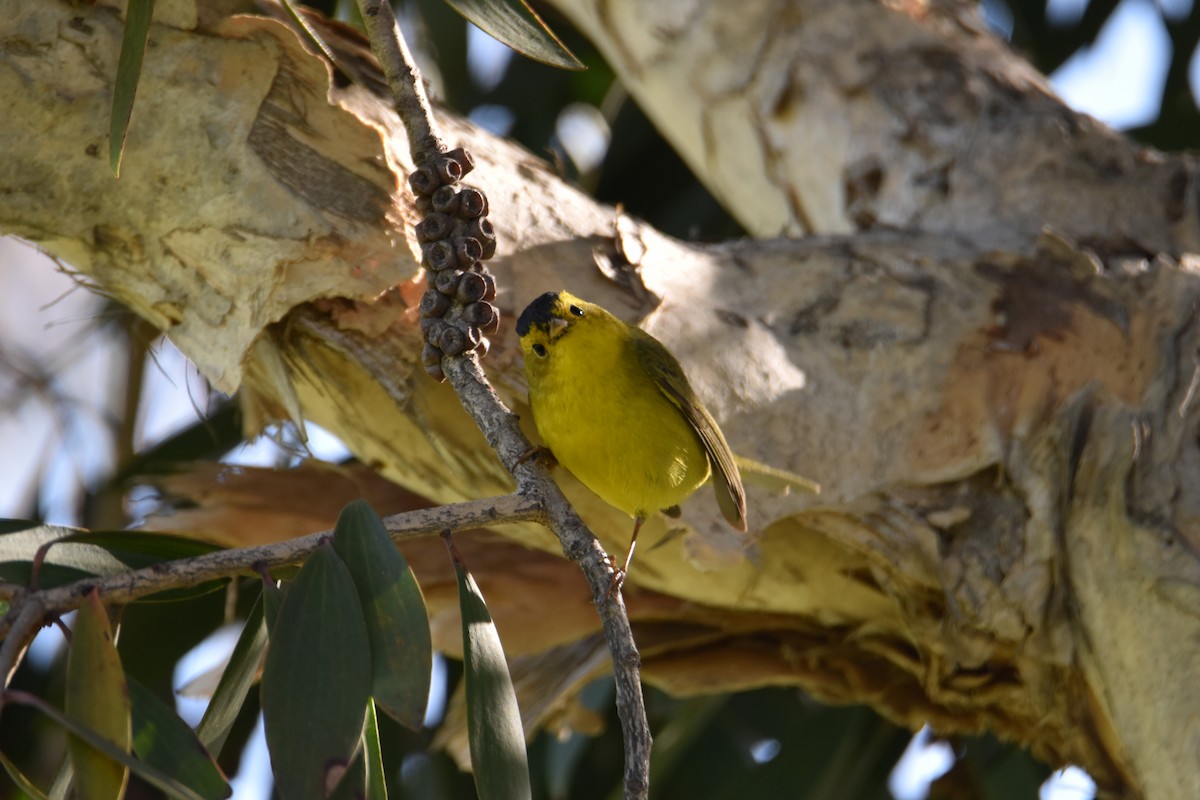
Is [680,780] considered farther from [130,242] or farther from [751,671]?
[130,242]

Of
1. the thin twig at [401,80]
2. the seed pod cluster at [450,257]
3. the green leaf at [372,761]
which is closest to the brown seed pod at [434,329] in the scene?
the seed pod cluster at [450,257]

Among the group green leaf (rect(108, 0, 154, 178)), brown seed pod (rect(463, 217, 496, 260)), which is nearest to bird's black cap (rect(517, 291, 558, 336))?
brown seed pod (rect(463, 217, 496, 260))

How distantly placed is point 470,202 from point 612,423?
0.56 metres

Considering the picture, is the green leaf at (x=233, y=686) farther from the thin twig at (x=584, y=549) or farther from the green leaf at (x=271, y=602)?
the thin twig at (x=584, y=549)

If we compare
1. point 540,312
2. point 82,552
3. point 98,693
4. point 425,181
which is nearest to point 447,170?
point 425,181

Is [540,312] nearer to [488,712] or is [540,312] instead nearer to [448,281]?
[448,281]

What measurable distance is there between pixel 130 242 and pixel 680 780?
284cm

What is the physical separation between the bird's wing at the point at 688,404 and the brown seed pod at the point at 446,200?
0.58 m

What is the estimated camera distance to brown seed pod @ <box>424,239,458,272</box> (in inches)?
63.7

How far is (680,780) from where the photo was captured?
4027 mm

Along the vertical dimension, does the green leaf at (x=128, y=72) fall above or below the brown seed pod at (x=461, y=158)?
below

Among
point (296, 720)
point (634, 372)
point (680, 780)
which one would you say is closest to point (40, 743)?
point (680, 780)

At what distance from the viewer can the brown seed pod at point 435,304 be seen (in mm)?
1609

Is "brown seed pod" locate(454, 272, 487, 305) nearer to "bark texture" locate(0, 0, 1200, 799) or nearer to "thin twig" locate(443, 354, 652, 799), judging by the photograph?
"thin twig" locate(443, 354, 652, 799)
